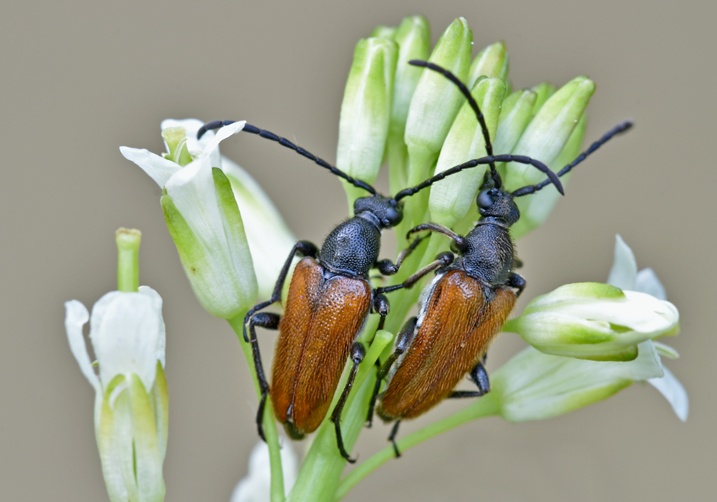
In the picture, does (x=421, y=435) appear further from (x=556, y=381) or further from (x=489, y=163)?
(x=489, y=163)

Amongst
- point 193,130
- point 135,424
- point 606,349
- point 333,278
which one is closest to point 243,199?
point 193,130

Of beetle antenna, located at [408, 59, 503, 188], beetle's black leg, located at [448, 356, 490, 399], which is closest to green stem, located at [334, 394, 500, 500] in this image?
beetle's black leg, located at [448, 356, 490, 399]

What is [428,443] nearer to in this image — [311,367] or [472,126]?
[311,367]

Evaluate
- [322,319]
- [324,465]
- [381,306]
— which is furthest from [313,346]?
[324,465]

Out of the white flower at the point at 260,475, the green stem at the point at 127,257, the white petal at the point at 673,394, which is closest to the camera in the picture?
the green stem at the point at 127,257

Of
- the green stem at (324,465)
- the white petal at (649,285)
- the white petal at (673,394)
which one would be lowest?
the green stem at (324,465)

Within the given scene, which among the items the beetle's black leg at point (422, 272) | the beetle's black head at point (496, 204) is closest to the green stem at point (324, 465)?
the beetle's black leg at point (422, 272)

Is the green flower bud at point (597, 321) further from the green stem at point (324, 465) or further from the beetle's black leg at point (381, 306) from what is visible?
the green stem at point (324, 465)
